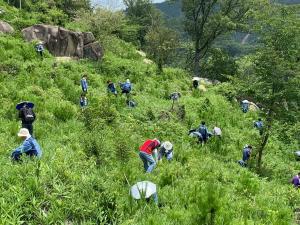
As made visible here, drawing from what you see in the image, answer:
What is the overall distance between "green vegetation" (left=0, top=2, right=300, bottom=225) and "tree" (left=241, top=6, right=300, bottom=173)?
102 millimetres

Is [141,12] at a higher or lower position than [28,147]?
lower

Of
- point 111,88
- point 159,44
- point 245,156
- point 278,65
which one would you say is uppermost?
point 278,65

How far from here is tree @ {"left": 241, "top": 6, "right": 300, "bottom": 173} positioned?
49.6 ft

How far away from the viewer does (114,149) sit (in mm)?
12383

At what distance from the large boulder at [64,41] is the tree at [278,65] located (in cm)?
1570

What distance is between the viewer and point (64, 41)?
28469mm

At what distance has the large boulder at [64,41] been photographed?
28.0 metres

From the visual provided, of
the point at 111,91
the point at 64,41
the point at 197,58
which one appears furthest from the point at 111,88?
the point at 197,58

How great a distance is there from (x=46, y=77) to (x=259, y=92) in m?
12.4

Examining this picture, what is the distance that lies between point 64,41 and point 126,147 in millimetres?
17801

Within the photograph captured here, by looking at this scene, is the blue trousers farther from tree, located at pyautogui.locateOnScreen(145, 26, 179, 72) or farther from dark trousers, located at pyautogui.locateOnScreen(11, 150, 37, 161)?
tree, located at pyautogui.locateOnScreen(145, 26, 179, 72)

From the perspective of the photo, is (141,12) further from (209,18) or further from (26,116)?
(26,116)

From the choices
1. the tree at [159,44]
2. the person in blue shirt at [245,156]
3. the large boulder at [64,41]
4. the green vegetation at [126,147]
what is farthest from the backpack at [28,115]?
the tree at [159,44]

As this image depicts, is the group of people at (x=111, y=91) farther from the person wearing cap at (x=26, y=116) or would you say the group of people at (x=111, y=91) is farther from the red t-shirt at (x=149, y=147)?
the red t-shirt at (x=149, y=147)
